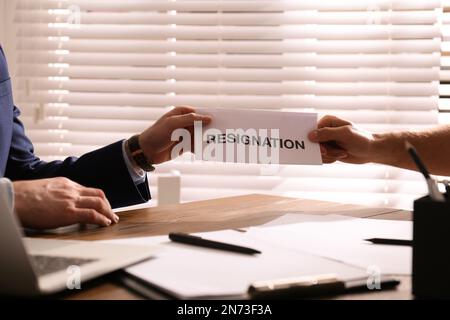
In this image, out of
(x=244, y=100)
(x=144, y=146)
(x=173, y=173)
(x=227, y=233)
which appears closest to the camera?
(x=227, y=233)

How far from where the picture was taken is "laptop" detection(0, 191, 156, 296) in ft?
1.63

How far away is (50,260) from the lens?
24.1 inches

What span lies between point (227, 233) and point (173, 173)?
118 cm

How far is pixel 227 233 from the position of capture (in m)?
0.84

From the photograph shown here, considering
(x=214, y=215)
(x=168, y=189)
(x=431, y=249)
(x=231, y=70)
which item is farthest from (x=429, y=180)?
(x=231, y=70)

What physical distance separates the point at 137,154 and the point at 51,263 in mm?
586

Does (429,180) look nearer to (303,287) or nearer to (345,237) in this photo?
(303,287)

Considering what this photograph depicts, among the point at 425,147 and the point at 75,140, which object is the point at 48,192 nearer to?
the point at 425,147

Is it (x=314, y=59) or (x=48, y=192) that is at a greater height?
(x=314, y=59)

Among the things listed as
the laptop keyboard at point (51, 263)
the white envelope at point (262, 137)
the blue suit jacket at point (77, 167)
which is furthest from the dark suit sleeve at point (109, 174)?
the laptop keyboard at point (51, 263)

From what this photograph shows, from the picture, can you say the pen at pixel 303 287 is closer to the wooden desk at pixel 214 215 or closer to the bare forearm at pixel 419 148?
the wooden desk at pixel 214 215

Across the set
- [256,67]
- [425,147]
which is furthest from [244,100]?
[425,147]

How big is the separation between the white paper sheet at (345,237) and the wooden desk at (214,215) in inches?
1.9

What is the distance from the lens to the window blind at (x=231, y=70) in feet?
6.85
